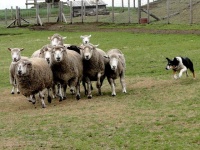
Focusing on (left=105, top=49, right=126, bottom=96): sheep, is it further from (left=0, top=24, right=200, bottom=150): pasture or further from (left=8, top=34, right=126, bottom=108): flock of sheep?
(left=0, top=24, right=200, bottom=150): pasture

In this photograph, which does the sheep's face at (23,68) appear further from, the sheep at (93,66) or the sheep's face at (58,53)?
the sheep at (93,66)

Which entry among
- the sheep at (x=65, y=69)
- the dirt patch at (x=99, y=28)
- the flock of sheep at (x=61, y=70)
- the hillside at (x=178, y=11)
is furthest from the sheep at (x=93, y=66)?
the hillside at (x=178, y=11)

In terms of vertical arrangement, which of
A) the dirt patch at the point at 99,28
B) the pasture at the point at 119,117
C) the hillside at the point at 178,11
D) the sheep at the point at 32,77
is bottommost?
the pasture at the point at 119,117

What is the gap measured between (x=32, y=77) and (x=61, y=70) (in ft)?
3.21

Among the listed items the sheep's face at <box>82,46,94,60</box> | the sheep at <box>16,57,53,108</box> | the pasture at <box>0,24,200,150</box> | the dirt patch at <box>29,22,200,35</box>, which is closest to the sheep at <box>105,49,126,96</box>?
the pasture at <box>0,24,200,150</box>

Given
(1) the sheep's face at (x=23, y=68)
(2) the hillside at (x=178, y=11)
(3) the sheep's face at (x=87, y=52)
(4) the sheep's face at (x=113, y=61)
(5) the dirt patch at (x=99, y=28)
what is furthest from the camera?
(2) the hillside at (x=178, y=11)

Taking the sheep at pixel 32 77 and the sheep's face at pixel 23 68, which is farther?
the sheep at pixel 32 77

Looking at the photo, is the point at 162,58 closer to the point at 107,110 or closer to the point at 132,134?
the point at 107,110

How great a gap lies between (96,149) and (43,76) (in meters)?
4.72

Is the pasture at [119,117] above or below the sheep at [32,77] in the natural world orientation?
below

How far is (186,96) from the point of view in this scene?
11.9 m

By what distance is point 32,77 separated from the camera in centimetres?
1218

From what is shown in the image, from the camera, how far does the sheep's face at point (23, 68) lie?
39.0 ft

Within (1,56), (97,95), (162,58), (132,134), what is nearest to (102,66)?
(97,95)
